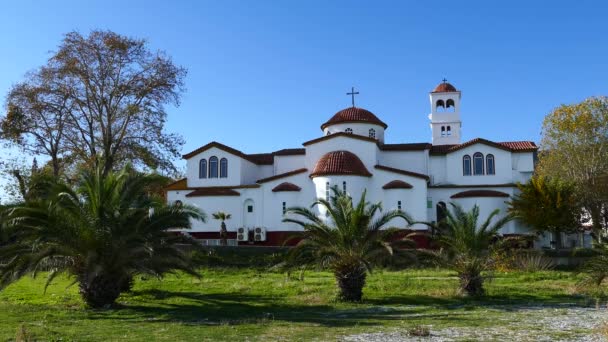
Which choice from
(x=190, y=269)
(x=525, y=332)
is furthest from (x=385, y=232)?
(x=525, y=332)

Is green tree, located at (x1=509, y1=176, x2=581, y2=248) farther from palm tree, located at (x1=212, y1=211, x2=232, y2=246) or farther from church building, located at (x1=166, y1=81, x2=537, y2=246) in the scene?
palm tree, located at (x1=212, y1=211, x2=232, y2=246)

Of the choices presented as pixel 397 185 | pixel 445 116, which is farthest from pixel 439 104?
pixel 397 185

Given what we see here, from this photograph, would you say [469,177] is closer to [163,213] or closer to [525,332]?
[163,213]

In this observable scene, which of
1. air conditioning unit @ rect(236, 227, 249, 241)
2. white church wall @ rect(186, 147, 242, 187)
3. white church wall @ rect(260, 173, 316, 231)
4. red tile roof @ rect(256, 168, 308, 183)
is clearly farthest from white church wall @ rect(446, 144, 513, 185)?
white church wall @ rect(186, 147, 242, 187)

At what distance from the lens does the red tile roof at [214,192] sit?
4359 centimetres

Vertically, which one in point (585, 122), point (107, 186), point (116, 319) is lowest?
point (116, 319)

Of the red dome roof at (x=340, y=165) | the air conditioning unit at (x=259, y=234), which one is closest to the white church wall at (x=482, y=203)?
the red dome roof at (x=340, y=165)

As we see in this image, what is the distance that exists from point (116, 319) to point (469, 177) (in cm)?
3038

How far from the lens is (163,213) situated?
20.2m

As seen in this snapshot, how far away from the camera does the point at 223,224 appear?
41625mm

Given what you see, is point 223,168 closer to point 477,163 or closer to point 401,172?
point 401,172

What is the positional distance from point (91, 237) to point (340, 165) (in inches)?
914

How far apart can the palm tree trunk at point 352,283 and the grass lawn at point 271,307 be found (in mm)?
471

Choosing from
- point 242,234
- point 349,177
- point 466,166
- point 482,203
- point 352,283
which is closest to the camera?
point 352,283
